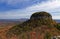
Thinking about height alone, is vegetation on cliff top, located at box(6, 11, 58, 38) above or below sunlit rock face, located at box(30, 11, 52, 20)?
below

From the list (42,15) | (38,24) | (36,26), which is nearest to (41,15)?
(42,15)

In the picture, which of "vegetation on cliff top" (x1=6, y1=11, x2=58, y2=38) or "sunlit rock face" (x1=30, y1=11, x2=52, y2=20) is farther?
"sunlit rock face" (x1=30, y1=11, x2=52, y2=20)

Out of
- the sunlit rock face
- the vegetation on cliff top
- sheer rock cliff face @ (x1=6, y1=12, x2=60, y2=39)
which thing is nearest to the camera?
sheer rock cliff face @ (x1=6, y1=12, x2=60, y2=39)

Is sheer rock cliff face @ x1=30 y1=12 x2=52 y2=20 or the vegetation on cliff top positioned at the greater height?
sheer rock cliff face @ x1=30 y1=12 x2=52 y2=20

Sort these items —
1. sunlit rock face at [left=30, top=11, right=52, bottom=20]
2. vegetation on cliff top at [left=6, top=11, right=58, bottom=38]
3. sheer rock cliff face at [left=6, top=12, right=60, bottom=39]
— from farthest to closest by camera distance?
sunlit rock face at [left=30, top=11, right=52, bottom=20], vegetation on cliff top at [left=6, top=11, right=58, bottom=38], sheer rock cliff face at [left=6, top=12, right=60, bottom=39]

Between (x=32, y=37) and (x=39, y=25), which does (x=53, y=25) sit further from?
(x=32, y=37)

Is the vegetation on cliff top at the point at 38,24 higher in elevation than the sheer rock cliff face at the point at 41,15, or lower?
lower

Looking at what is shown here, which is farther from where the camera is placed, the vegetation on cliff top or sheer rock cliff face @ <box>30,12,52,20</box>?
sheer rock cliff face @ <box>30,12,52,20</box>

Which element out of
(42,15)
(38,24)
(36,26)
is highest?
(42,15)

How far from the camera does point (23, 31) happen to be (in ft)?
173

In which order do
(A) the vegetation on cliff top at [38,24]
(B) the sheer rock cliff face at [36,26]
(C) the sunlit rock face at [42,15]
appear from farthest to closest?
(C) the sunlit rock face at [42,15] < (A) the vegetation on cliff top at [38,24] < (B) the sheer rock cliff face at [36,26]

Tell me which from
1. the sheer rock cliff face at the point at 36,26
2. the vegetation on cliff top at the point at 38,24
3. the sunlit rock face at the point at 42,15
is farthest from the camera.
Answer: the sunlit rock face at the point at 42,15

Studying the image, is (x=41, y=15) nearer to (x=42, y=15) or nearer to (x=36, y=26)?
(x=42, y=15)

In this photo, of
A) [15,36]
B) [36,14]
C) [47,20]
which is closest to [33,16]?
[36,14]
